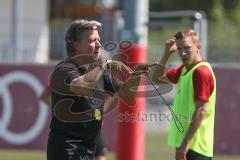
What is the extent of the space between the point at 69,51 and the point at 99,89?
1.34 ft

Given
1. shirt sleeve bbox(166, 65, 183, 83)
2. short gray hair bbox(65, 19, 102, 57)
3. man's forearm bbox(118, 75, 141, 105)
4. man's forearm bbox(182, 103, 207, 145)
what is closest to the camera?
short gray hair bbox(65, 19, 102, 57)

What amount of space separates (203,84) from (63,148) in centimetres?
175

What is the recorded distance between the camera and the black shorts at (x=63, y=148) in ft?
22.9

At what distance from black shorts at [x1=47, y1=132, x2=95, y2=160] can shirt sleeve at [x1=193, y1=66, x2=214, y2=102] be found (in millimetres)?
1551

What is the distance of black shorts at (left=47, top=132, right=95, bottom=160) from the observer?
6969 mm

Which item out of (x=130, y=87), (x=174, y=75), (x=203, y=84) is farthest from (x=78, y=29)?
(x=174, y=75)

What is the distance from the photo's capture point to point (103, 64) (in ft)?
23.3

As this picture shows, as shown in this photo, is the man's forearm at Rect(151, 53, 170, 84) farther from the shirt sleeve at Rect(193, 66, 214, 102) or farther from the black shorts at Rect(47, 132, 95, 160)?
the black shorts at Rect(47, 132, 95, 160)

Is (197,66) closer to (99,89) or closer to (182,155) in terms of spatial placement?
(182,155)

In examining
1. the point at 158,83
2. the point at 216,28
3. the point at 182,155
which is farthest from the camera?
the point at 216,28

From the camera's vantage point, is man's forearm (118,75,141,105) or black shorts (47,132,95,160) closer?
black shorts (47,132,95,160)

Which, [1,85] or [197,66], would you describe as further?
[1,85]

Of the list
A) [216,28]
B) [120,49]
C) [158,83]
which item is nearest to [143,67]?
[158,83]

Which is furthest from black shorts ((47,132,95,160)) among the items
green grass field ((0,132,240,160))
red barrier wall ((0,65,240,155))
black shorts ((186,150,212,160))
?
red barrier wall ((0,65,240,155))
